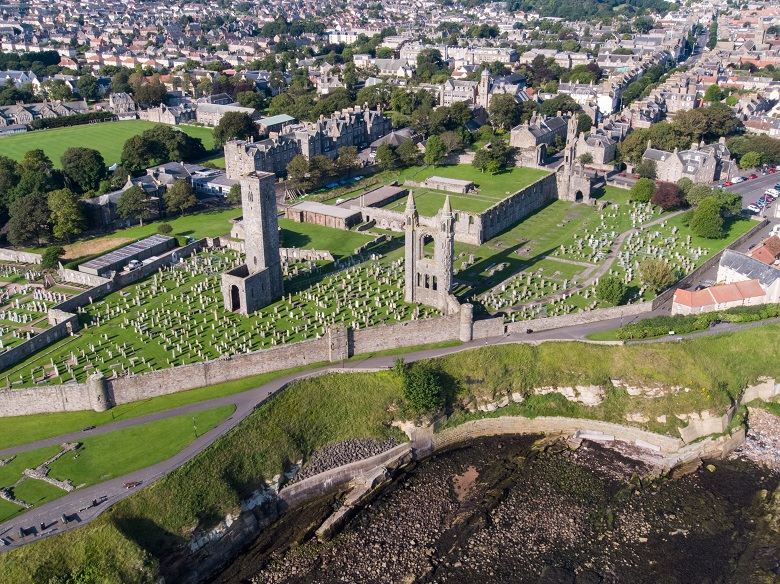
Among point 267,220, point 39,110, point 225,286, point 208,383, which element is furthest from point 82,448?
point 39,110

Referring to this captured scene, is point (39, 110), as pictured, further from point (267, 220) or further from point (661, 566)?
point (661, 566)

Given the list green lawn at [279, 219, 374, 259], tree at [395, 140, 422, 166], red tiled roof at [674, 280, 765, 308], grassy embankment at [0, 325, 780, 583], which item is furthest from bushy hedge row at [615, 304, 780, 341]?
tree at [395, 140, 422, 166]

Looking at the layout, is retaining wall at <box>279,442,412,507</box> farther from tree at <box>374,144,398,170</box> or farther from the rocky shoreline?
tree at <box>374,144,398,170</box>

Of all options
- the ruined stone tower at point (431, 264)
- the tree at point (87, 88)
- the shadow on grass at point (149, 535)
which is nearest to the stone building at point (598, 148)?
the ruined stone tower at point (431, 264)

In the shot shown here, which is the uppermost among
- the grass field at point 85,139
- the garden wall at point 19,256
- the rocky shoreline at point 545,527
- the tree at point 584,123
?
the tree at point 584,123

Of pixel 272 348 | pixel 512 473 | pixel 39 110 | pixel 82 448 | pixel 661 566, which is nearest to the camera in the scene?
pixel 661 566

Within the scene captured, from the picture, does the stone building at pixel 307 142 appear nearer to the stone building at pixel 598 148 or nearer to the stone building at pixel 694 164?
the stone building at pixel 598 148
